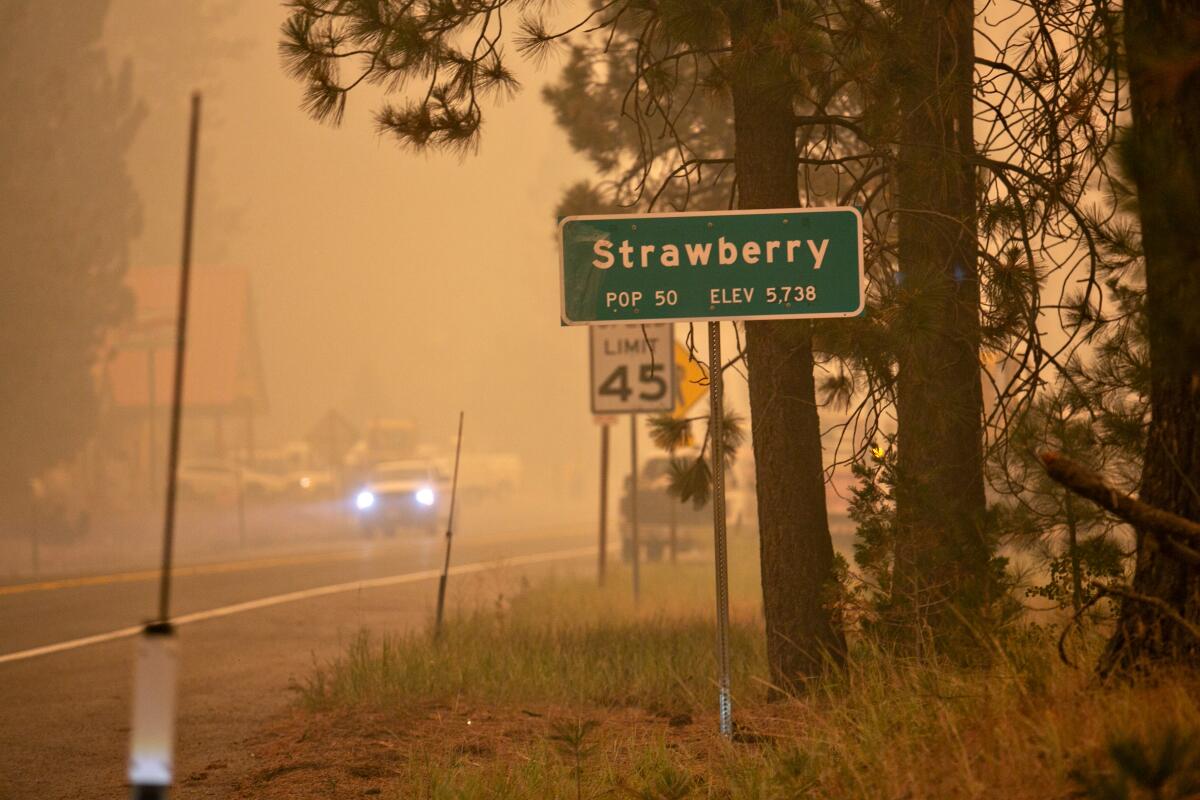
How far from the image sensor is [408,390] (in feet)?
347

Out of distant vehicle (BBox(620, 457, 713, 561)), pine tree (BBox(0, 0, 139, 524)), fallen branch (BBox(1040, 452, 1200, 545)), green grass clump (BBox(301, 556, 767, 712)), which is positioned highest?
pine tree (BBox(0, 0, 139, 524))

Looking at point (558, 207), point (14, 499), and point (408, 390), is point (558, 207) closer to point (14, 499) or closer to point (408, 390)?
point (14, 499)

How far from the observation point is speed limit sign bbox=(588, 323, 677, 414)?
16.3 metres

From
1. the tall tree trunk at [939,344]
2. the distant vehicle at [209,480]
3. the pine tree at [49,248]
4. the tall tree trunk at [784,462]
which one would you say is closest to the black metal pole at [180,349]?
the tall tree trunk at [939,344]

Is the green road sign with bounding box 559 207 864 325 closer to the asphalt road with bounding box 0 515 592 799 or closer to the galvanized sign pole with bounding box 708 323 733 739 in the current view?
the galvanized sign pole with bounding box 708 323 733 739

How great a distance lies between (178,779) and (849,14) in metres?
5.61

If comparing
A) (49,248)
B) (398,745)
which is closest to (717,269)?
(398,745)

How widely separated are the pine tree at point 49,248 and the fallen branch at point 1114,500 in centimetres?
3295

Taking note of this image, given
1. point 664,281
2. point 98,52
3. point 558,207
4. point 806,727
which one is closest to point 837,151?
point 558,207

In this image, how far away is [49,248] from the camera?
3603 cm

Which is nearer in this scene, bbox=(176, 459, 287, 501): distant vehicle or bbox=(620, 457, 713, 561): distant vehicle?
bbox=(620, 457, 713, 561): distant vehicle

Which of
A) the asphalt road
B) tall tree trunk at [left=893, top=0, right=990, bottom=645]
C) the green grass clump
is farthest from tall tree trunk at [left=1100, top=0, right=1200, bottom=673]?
the asphalt road

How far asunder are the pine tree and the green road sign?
3049 centimetres

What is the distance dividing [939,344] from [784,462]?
1.12m
